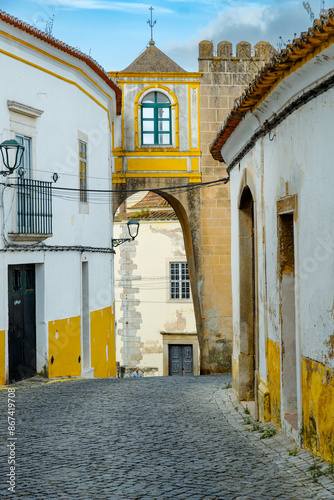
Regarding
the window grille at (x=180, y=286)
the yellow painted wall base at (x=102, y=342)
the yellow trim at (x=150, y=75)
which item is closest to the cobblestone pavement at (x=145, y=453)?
the yellow painted wall base at (x=102, y=342)

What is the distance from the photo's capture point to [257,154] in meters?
9.03

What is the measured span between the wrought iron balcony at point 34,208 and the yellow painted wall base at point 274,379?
6.08 meters

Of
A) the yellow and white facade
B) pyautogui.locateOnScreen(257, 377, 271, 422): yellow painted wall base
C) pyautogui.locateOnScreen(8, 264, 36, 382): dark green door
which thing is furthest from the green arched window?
pyautogui.locateOnScreen(257, 377, 271, 422): yellow painted wall base

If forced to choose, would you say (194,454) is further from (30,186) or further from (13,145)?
(30,186)

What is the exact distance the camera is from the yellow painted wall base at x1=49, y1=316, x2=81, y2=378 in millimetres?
14531

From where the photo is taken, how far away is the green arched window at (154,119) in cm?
2033

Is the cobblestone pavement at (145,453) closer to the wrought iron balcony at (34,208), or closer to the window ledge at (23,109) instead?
the wrought iron balcony at (34,208)

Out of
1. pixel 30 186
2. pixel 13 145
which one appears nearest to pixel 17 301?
pixel 30 186

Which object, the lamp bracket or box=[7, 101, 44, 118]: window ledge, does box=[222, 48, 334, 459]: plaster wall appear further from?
the lamp bracket

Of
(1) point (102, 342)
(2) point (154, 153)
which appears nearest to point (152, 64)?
(2) point (154, 153)

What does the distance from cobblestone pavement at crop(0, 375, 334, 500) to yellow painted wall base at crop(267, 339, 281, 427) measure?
1.31 ft

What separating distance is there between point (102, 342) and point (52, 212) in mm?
4646

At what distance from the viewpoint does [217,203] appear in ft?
66.4

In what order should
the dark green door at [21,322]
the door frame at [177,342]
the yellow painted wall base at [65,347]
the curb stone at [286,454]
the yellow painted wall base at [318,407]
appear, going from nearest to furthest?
the curb stone at [286,454] → the yellow painted wall base at [318,407] → the dark green door at [21,322] → the yellow painted wall base at [65,347] → the door frame at [177,342]
